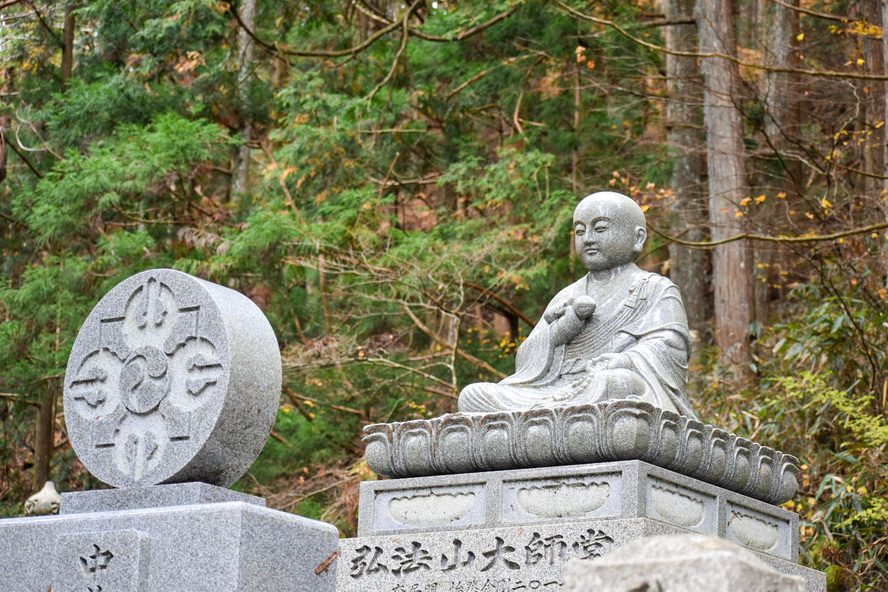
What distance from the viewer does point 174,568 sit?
17.9 ft

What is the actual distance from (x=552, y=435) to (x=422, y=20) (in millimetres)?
11398

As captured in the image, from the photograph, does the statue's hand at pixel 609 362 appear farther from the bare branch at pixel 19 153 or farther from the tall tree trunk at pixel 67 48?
the tall tree trunk at pixel 67 48

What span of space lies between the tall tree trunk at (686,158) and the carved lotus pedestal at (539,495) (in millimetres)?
7968

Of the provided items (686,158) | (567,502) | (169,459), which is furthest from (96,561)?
(686,158)

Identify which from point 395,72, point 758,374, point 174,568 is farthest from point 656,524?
point 395,72

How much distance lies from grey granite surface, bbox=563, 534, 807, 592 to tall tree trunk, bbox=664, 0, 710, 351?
39.2ft

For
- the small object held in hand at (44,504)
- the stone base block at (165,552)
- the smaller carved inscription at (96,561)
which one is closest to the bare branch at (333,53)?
the small object held in hand at (44,504)

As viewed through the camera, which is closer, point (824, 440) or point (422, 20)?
point (824, 440)

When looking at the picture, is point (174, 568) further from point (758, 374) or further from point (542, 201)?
point (542, 201)

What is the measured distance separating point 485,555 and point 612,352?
4.75ft

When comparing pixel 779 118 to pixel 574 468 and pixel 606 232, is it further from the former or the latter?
pixel 574 468

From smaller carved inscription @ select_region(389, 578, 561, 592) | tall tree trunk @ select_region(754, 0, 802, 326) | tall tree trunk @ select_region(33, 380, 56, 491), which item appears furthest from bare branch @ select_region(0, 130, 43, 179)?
smaller carved inscription @ select_region(389, 578, 561, 592)

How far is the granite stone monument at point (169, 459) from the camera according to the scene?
5.44 metres

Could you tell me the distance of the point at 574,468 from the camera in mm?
6086
